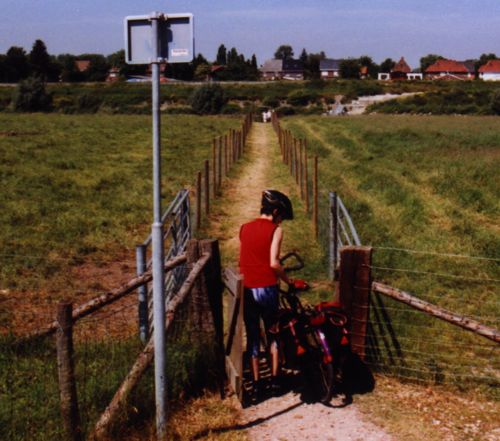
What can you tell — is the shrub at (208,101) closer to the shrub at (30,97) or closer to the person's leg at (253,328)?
the shrub at (30,97)

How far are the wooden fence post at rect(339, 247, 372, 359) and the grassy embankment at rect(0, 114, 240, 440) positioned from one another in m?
1.36

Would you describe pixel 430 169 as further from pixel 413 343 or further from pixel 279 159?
pixel 413 343

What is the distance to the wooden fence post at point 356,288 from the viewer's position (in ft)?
20.2

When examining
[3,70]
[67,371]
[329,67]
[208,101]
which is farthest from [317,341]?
[329,67]

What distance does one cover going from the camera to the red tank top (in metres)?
5.68

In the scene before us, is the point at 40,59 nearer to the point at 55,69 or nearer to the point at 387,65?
the point at 55,69

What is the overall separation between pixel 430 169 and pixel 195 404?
1683cm

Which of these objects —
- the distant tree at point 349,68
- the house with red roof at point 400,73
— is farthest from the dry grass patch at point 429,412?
the house with red roof at point 400,73

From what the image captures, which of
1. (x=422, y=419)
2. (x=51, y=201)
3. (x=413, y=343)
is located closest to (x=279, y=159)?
(x=51, y=201)

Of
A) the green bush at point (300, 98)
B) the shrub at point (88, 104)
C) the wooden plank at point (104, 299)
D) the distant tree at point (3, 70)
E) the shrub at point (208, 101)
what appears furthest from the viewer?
the distant tree at point (3, 70)

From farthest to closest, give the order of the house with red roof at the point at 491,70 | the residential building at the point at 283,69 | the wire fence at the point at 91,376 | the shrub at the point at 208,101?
1. the residential building at the point at 283,69
2. the house with red roof at the point at 491,70
3. the shrub at the point at 208,101
4. the wire fence at the point at 91,376

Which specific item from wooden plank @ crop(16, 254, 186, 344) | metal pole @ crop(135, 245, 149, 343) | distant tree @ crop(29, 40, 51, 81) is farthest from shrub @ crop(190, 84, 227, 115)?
wooden plank @ crop(16, 254, 186, 344)

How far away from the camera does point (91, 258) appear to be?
11.2 metres

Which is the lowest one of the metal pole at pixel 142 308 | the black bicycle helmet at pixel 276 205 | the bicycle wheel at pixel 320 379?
the bicycle wheel at pixel 320 379
